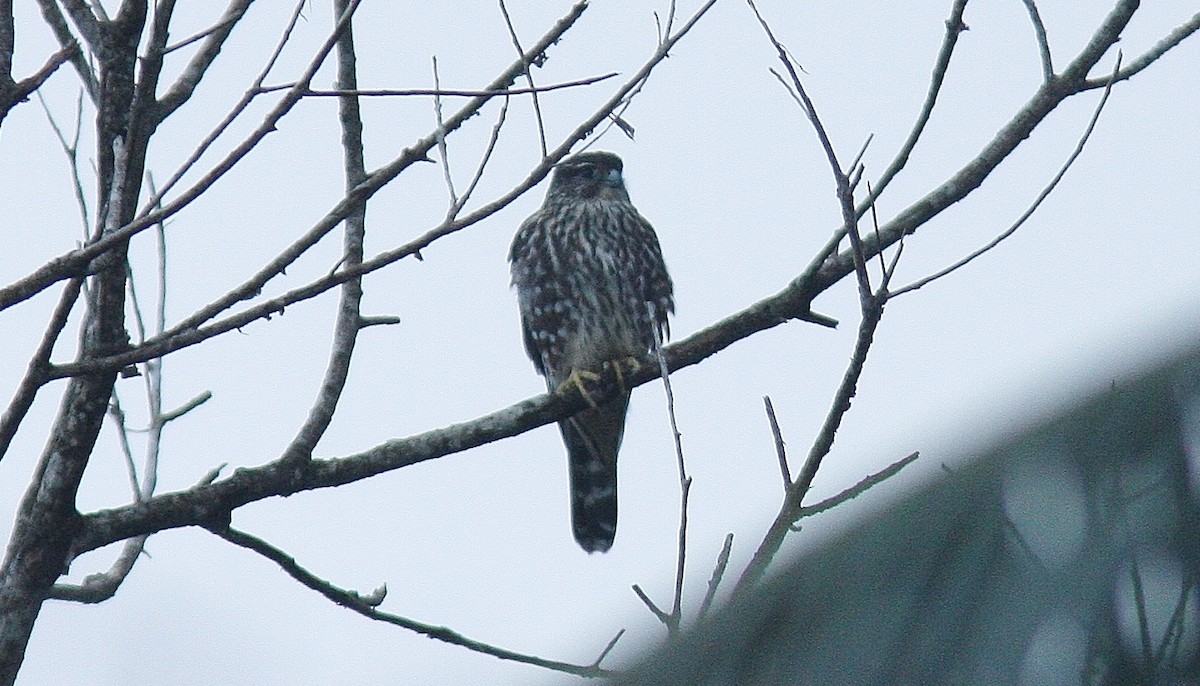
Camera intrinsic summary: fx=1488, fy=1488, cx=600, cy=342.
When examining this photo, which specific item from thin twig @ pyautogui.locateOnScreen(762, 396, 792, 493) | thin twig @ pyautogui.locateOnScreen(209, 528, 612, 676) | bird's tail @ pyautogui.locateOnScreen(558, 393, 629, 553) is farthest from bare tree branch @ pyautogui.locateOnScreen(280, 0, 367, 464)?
bird's tail @ pyautogui.locateOnScreen(558, 393, 629, 553)

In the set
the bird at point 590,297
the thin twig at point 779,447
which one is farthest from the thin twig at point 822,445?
the bird at point 590,297

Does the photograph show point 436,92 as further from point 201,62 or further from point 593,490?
point 593,490

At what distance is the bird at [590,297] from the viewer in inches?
231

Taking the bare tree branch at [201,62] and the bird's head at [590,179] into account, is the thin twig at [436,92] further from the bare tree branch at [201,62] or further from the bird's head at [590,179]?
the bird's head at [590,179]

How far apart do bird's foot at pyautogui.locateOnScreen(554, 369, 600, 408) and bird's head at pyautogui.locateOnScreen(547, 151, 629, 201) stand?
1.48m

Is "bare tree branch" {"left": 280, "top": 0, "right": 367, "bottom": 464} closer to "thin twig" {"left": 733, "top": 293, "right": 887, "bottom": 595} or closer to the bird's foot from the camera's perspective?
the bird's foot

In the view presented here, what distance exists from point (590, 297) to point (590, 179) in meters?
0.91

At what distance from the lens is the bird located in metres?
5.88

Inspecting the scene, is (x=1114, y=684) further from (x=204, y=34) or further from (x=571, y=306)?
(x=571, y=306)

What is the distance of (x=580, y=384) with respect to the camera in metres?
4.58

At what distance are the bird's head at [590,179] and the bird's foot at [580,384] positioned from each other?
1480mm

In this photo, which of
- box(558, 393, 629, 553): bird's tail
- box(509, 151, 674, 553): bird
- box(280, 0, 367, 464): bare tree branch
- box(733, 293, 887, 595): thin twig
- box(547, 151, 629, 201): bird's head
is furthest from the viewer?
box(547, 151, 629, 201): bird's head

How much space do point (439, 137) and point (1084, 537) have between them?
6.86 ft

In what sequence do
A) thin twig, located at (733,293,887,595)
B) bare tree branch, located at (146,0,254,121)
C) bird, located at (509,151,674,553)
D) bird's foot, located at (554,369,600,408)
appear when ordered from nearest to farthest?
thin twig, located at (733,293,887,595) → bare tree branch, located at (146,0,254,121) → bird's foot, located at (554,369,600,408) → bird, located at (509,151,674,553)
